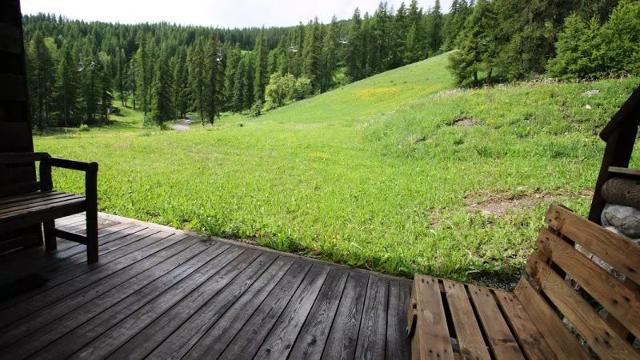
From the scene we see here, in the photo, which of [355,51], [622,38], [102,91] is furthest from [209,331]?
[355,51]

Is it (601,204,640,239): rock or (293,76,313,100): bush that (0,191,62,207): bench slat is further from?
(293,76,313,100): bush

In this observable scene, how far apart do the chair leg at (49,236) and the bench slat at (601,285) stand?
15.7 feet

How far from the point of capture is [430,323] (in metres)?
2.11

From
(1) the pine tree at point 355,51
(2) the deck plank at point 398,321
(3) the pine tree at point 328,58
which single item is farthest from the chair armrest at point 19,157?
(1) the pine tree at point 355,51

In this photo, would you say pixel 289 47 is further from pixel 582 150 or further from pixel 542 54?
pixel 582 150

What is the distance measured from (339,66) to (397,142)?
70906mm

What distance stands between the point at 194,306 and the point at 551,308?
8.84 feet

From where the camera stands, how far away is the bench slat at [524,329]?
1.81 metres

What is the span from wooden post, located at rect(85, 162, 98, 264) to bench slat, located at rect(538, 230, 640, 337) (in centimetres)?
410

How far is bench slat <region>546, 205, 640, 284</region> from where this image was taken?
1.51 m

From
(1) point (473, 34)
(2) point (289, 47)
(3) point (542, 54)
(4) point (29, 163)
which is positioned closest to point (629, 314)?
(4) point (29, 163)

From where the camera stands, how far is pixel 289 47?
2953 inches

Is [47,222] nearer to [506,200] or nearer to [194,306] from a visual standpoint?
[194,306]

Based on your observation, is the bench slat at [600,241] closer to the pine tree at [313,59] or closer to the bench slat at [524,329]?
the bench slat at [524,329]
